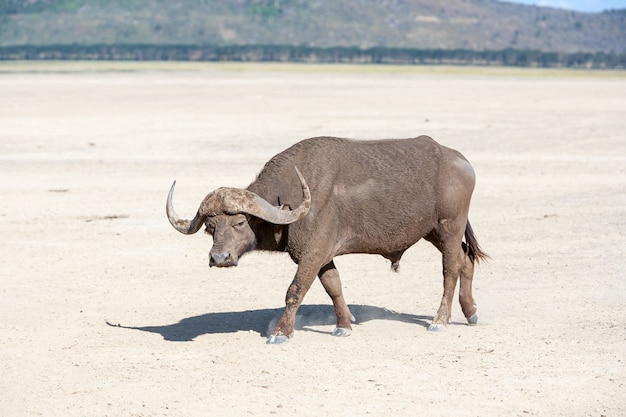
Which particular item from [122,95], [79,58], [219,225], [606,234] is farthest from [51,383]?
[79,58]

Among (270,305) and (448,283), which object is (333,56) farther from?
(448,283)

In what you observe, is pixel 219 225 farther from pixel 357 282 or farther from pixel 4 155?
pixel 4 155

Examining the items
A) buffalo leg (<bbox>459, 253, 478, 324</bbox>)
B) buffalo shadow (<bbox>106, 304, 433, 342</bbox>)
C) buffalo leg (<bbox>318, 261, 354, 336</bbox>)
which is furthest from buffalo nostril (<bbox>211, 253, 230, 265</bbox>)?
buffalo leg (<bbox>459, 253, 478, 324</bbox>)

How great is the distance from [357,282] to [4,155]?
14202 mm

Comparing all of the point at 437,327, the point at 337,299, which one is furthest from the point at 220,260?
the point at 437,327

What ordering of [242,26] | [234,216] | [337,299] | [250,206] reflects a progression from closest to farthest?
[250,206]
[234,216]
[337,299]
[242,26]

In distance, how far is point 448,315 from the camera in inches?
447

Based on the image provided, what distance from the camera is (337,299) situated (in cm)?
1113

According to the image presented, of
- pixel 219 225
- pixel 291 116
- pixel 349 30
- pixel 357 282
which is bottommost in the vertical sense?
pixel 349 30

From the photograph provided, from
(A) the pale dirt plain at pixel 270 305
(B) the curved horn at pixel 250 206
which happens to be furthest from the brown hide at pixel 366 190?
(A) the pale dirt plain at pixel 270 305

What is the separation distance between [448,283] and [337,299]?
1.13 metres

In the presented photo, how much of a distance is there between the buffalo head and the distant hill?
147120 millimetres

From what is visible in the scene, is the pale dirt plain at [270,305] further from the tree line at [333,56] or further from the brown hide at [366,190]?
the tree line at [333,56]

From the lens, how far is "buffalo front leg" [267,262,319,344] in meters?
10.7
